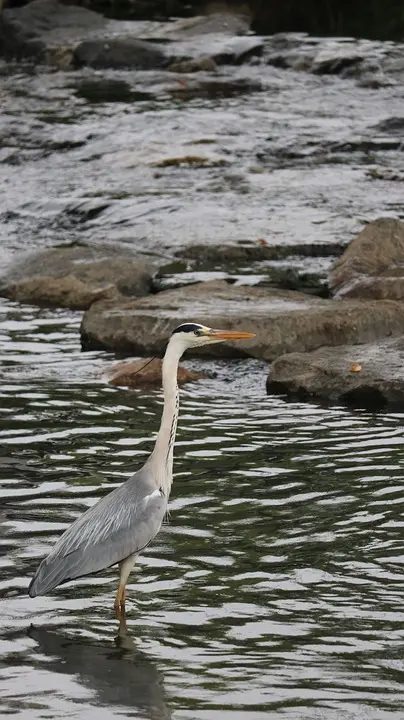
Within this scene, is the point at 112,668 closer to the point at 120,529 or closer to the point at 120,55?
the point at 120,529

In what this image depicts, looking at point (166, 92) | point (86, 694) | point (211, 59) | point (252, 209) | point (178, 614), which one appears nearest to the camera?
point (86, 694)

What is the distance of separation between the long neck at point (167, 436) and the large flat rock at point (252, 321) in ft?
14.4

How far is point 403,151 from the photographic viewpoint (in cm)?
2017

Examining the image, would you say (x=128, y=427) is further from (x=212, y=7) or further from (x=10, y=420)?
(x=212, y=7)

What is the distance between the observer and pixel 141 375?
1140 cm

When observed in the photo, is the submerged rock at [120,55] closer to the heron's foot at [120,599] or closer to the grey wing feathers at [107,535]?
the grey wing feathers at [107,535]

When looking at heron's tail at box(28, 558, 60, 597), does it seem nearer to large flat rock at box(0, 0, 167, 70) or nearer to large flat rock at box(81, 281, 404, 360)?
large flat rock at box(81, 281, 404, 360)

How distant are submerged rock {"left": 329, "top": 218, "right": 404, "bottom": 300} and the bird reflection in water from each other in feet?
22.6

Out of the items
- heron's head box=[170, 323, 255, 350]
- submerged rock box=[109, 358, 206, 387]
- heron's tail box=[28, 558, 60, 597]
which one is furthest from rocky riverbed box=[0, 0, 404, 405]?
heron's tail box=[28, 558, 60, 597]

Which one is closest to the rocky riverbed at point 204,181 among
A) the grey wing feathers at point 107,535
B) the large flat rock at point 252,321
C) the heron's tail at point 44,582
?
the large flat rock at point 252,321

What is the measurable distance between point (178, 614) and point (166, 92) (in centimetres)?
1816

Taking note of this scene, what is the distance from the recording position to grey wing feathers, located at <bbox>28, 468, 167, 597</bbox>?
21.7 ft

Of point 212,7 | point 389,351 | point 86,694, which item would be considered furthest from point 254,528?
point 212,7

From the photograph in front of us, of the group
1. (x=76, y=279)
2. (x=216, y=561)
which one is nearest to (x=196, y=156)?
(x=76, y=279)
